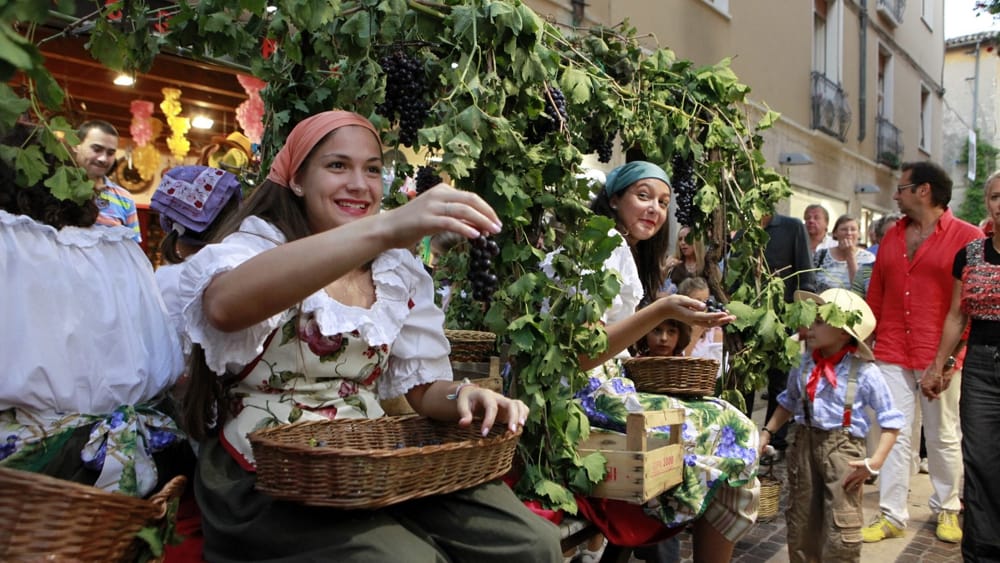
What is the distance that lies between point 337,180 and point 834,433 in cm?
268

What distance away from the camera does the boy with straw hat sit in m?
3.55

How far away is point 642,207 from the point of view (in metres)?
3.34

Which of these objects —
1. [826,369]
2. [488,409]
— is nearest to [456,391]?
[488,409]

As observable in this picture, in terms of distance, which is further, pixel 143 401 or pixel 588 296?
pixel 588 296

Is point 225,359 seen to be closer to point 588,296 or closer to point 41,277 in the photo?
point 41,277

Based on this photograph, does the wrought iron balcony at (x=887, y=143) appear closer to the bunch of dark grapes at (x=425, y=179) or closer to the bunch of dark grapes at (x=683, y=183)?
the bunch of dark grapes at (x=683, y=183)

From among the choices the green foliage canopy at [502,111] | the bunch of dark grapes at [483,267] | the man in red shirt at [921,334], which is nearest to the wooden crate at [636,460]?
the green foliage canopy at [502,111]

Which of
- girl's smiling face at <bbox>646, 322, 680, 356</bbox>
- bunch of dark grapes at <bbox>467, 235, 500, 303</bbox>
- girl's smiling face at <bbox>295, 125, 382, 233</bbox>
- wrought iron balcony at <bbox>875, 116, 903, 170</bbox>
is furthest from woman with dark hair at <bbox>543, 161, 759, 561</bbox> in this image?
wrought iron balcony at <bbox>875, 116, 903, 170</bbox>

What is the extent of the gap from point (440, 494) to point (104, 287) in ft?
3.46

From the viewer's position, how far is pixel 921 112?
73.8 feet

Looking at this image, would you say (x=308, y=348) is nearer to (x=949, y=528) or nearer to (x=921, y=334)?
(x=921, y=334)

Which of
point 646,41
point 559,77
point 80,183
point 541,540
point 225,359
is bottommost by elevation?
point 541,540

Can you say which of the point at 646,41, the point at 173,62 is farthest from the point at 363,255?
the point at 646,41

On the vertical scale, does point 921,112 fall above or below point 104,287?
above
